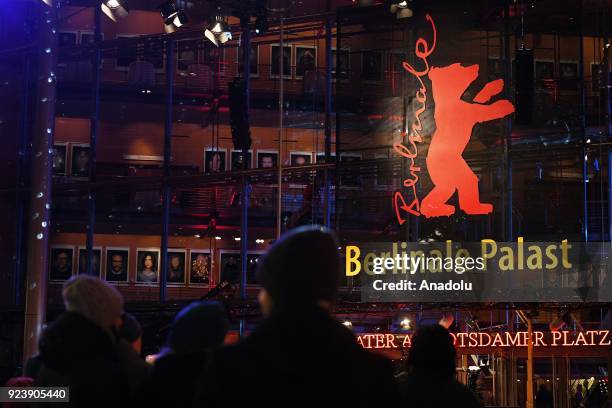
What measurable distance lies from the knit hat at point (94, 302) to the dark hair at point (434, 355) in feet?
5.09

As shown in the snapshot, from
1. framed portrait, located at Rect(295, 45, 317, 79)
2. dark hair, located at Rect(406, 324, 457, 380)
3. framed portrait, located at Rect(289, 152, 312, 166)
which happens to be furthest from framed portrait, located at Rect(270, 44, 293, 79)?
dark hair, located at Rect(406, 324, 457, 380)

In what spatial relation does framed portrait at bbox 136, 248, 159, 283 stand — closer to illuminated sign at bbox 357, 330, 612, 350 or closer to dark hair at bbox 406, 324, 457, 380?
illuminated sign at bbox 357, 330, 612, 350

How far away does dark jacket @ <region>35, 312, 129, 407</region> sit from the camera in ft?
14.0

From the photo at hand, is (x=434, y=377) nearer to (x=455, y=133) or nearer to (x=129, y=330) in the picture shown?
(x=129, y=330)

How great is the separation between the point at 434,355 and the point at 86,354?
176 cm

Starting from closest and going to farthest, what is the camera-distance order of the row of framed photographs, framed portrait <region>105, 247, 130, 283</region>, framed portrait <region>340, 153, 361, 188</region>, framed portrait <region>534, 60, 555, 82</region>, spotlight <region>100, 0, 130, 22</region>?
1. spotlight <region>100, 0, 130, 22</region>
2. framed portrait <region>340, 153, 361, 188</region>
3. framed portrait <region>534, 60, 555, 82</region>
4. the row of framed photographs
5. framed portrait <region>105, 247, 130, 283</region>

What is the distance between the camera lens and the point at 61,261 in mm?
25750

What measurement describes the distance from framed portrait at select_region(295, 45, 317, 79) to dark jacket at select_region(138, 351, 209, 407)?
67.5ft

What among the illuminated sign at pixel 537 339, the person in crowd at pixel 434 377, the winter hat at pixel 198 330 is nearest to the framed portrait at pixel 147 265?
the illuminated sign at pixel 537 339

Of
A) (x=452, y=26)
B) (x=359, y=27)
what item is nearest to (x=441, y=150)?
(x=452, y=26)

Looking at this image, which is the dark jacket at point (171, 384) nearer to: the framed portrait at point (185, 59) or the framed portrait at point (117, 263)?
the framed portrait at point (185, 59)

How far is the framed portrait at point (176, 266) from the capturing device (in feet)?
88.3

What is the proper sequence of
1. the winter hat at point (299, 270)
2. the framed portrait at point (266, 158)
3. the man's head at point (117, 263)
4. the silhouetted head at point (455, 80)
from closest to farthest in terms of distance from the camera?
the winter hat at point (299, 270)
the silhouetted head at point (455, 80)
the man's head at point (117, 263)
the framed portrait at point (266, 158)

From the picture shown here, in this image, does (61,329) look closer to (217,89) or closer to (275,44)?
(217,89)
